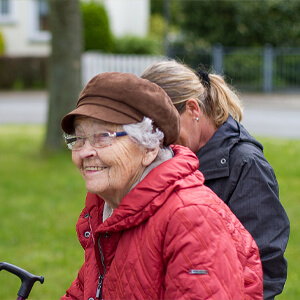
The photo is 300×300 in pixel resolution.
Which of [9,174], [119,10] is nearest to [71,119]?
[9,174]

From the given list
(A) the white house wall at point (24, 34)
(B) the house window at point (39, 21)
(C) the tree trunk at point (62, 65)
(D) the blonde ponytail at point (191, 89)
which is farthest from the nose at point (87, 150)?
(B) the house window at point (39, 21)

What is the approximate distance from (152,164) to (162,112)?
197 millimetres

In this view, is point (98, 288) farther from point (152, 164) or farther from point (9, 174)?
point (9, 174)

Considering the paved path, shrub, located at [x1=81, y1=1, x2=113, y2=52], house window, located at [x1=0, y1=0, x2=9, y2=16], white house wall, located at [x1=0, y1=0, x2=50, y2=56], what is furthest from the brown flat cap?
house window, located at [x1=0, y1=0, x2=9, y2=16]

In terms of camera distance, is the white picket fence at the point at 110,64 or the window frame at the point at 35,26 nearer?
the white picket fence at the point at 110,64

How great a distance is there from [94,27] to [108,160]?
67.7ft

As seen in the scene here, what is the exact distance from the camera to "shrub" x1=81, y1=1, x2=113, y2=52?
22.0 metres

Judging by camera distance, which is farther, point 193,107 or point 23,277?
point 193,107

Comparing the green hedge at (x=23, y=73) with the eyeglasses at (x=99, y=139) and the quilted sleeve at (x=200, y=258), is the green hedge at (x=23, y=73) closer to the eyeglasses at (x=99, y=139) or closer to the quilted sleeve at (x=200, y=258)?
the eyeglasses at (x=99, y=139)

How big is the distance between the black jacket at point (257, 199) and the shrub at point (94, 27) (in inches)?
787

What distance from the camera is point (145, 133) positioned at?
6.60ft

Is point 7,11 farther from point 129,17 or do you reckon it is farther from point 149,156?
point 149,156

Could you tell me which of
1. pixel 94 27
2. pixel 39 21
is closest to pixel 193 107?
pixel 94 27

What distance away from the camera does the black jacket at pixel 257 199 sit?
2.51 metres
